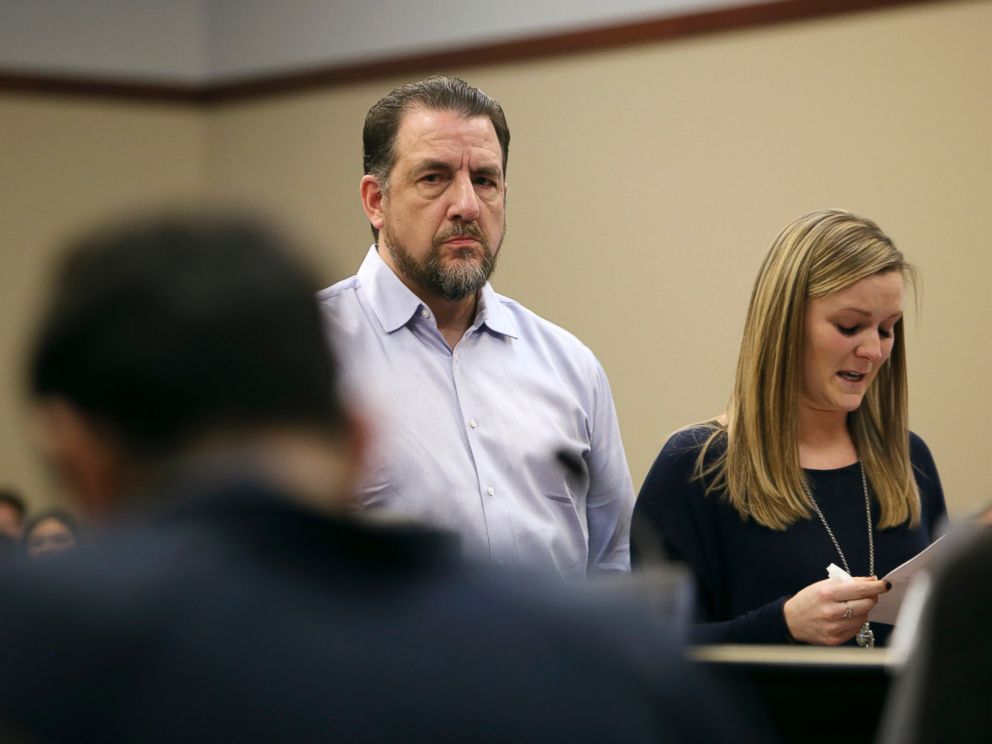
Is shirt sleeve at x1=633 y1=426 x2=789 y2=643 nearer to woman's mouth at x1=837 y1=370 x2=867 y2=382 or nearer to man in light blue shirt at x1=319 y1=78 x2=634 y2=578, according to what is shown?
man in light blue shirt at x1=319 y1=78 x2=634 y2=578

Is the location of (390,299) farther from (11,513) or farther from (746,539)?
(11,513)

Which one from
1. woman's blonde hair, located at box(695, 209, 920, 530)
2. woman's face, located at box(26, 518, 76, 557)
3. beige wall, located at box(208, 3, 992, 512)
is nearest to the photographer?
woman's blonde hair, located at box(695, 209, 920, 530)

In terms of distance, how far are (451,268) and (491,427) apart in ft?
0.99

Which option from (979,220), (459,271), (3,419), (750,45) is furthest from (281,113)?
(459,271)

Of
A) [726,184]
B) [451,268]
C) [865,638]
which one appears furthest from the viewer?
[726,184]

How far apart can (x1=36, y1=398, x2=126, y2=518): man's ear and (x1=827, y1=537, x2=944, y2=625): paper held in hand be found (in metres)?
1.45

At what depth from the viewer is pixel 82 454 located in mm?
816

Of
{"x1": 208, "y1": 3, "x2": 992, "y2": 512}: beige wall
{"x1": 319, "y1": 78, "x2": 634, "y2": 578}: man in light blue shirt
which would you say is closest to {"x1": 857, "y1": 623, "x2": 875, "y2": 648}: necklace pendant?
{"x1": 319, "y1": 78, "x2": 634, "y2": 578}: man in light blue shirt

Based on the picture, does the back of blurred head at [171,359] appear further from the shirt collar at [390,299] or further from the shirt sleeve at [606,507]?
the shirt sleeve at [606,507]

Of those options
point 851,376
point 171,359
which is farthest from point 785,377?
point 171,359

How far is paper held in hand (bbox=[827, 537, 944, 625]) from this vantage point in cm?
202

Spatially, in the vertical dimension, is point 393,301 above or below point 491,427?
above

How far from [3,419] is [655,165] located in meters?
2.93

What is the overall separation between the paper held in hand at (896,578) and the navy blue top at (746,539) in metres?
0.08
